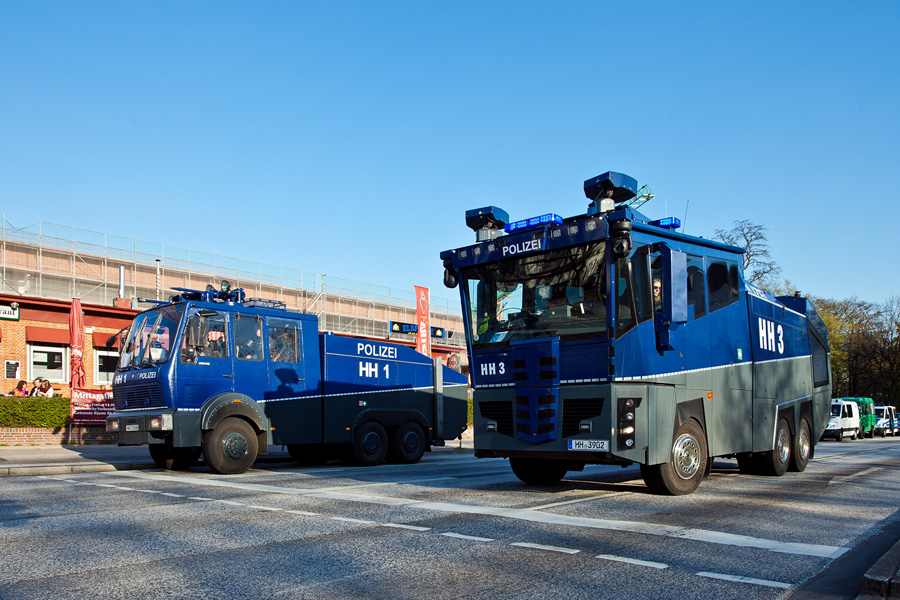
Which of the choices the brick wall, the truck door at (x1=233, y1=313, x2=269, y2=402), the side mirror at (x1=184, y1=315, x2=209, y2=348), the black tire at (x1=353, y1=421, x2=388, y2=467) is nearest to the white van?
the black tire at (x1=353, y1=421, x2=388, y2=467)

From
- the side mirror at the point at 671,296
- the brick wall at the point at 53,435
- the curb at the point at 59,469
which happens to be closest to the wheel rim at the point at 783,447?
the side mirror at the point at 671,296

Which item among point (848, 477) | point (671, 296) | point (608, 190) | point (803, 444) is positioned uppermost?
point (608, 190)

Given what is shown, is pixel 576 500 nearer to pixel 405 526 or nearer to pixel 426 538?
pixel 405 526

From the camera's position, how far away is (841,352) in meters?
60.3

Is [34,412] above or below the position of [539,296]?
below

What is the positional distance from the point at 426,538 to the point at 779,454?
8684 mm

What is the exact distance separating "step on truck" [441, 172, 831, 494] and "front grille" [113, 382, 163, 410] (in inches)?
238

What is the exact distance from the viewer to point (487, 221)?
1085 cm

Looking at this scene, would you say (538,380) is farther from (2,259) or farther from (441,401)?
(2,259)

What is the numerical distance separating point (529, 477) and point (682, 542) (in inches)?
197

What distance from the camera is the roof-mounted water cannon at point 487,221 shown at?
35.0 feet

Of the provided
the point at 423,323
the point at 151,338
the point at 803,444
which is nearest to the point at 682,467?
the point at 803,444

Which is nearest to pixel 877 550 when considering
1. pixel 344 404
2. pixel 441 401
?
pixel 344 404

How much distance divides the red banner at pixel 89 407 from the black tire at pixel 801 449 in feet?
57.4
